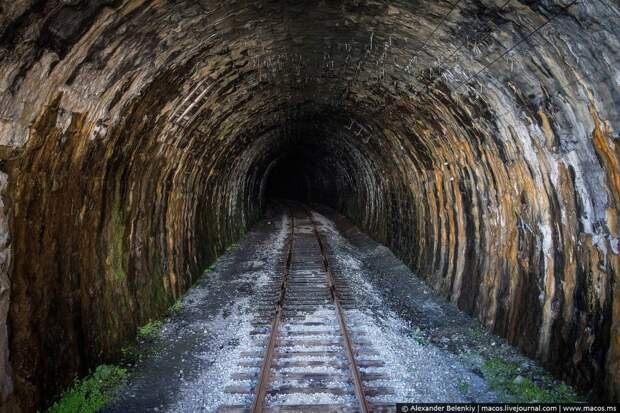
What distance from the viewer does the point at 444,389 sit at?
534cm

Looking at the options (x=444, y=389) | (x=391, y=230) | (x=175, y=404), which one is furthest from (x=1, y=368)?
(x=391, y=230)

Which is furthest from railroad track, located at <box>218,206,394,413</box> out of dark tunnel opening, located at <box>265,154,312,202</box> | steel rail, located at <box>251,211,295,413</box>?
dark tunnel opening, located at <box>265,154,312,202</box>

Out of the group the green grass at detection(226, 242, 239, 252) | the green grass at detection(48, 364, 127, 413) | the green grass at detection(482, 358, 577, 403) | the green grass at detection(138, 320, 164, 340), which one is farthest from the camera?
the green grass at detection(226, 242, 239, 252)

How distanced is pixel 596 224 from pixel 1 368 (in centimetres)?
604

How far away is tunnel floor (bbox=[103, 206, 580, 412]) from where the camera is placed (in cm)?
518

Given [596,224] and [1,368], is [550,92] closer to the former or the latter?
[596,224]

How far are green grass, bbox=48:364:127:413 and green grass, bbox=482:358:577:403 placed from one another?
15.1ft

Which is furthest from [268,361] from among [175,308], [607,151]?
[607,151]

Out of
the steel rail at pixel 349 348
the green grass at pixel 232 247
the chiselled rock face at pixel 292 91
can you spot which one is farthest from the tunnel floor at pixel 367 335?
the green grass at pixel 232 247

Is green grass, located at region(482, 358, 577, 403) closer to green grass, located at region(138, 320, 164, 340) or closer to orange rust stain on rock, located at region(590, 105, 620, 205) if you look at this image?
orange rust stain on rock, located at region(590, 105, 620, 205)

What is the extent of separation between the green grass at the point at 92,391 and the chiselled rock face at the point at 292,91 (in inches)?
7.6

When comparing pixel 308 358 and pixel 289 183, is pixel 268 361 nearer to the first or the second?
pixel 308 358

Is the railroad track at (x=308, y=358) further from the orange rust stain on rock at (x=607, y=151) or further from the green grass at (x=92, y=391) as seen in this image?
A: the orange rust stain on rock at (x=607, y=151)

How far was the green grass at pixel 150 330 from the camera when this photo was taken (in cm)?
702
